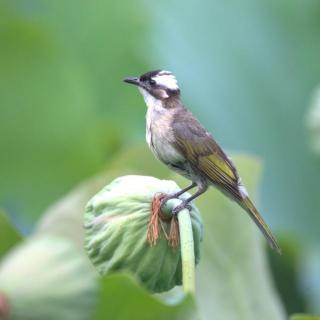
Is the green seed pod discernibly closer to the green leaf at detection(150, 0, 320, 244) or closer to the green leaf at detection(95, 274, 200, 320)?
the green leaf at detection(95, 274, 200, 320)

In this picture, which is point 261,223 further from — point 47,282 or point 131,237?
point 47,282

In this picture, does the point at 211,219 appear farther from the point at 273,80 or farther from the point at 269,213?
the point at 273,80

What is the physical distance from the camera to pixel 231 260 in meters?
2.84

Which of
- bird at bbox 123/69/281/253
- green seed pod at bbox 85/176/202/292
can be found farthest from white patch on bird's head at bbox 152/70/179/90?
green seed pod at bbox 85/176/202/292

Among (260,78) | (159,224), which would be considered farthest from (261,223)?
(260,78)

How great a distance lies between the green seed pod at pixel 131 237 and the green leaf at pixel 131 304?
0.35 metres

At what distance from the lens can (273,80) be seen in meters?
4.92

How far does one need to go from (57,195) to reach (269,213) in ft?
2.88

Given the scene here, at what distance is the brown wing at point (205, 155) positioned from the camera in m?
2.53

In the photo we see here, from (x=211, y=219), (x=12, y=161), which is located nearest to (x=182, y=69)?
(x=12, y=161)

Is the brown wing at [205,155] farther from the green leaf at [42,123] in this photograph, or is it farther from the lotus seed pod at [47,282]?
the green leaf at [42,123]

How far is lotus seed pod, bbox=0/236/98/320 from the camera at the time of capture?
1.41m

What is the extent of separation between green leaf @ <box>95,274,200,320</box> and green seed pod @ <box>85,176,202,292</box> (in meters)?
0.35

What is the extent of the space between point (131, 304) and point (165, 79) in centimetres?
119
